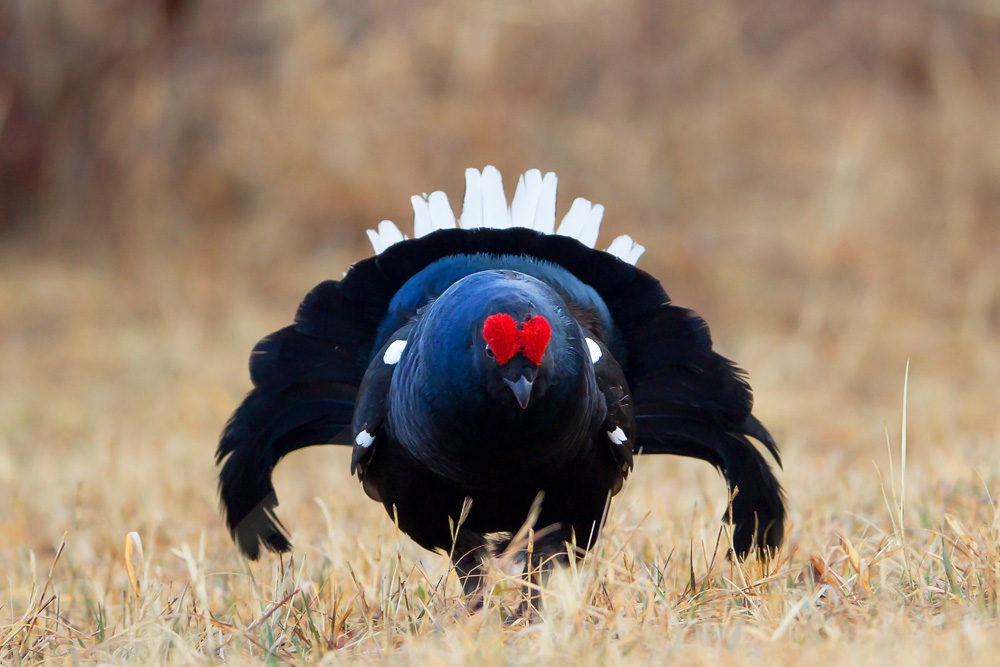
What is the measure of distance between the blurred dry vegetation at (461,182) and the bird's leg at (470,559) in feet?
5.70

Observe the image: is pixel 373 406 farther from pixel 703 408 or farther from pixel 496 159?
pixel 496 159

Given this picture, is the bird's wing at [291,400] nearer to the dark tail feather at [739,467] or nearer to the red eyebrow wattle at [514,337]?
the dark tail feather at [739,467]

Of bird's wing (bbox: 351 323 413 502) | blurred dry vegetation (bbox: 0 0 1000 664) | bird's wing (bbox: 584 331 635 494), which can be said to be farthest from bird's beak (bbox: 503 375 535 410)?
blurred dry vegetation (bbox: 0 0 1000 664)

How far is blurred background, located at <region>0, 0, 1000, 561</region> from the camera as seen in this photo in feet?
25.8

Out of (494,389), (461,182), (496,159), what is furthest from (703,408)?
(496,159)

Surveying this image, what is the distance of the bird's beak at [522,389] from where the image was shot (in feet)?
6.87

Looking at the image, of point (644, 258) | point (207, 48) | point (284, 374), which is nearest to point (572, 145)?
point (644, 258)

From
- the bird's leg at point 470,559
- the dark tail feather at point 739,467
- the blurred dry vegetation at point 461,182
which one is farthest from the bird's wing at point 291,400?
the blurred dry vegetation at point 461,182

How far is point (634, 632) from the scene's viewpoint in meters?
1.96

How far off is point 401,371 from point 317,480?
2.70 metres

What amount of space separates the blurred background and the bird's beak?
16.3 feet

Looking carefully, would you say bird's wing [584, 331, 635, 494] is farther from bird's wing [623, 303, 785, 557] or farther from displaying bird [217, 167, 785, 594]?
bird's wing [623, 303, 785, 557]

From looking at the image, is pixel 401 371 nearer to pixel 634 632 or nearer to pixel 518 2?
pixel 634 632

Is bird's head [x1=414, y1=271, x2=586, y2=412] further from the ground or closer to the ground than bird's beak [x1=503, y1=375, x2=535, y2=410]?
further from the ground
